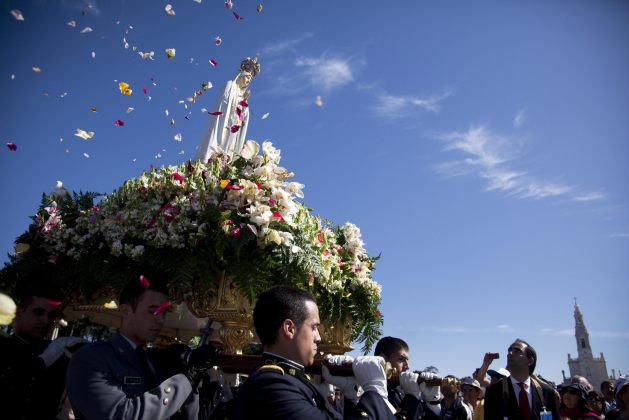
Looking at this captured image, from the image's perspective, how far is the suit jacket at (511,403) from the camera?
571 centimetres

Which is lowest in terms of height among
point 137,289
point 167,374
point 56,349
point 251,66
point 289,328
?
point 167,374

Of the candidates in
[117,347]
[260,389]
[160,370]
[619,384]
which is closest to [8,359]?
[117,347]

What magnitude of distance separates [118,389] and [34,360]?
100 centimetres

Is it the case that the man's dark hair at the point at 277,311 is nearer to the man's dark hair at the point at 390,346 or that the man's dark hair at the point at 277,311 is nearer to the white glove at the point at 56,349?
the white glove at the point at 56,349

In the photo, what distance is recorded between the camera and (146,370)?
3.21 m

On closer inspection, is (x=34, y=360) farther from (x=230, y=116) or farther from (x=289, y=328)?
(x=230, y=116)

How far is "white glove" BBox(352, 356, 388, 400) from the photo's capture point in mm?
2855

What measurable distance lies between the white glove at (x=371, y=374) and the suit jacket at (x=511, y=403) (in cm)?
386

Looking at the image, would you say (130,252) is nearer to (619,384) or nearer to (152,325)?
(152,325)

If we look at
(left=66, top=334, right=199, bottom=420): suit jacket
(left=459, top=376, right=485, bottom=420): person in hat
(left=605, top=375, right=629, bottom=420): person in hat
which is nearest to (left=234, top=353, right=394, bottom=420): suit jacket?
(left=66, top=334, right=199, bottom=420): suit jacket

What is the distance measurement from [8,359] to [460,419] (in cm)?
645

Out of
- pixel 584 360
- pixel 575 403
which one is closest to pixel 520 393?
pixel 575 403

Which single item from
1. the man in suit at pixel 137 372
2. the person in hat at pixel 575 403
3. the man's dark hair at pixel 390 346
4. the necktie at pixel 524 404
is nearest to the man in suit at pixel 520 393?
the necktie at pixel 524 404

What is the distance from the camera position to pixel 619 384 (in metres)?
5.81
